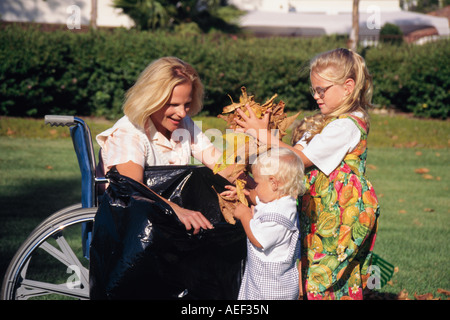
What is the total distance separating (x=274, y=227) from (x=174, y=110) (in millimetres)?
912

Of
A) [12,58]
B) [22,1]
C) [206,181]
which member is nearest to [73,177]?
[12,58]

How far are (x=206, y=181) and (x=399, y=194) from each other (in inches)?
211

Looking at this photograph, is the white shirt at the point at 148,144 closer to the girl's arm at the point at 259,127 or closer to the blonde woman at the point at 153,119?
the blonde woman at the point at 153,119

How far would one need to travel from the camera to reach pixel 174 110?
118 inches

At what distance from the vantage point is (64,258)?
313 centimetres

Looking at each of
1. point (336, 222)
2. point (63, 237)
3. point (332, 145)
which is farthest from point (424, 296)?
point (63, 237)

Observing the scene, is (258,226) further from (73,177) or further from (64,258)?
(73,177)

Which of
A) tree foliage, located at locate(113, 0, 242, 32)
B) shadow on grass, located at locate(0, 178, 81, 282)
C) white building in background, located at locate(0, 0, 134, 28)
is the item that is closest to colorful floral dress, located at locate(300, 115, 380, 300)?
shadow on grass, located at locate(0, 178, 81, 282)

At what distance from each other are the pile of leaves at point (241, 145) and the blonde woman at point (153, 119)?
38cm

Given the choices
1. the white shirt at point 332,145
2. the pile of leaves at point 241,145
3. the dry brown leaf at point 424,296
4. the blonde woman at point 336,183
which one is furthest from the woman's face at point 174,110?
the dry brown leaf at point 424,296

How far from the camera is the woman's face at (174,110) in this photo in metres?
2.96

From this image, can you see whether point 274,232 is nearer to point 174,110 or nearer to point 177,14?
point 174,110

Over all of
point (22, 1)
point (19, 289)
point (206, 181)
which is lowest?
point (19, 289)

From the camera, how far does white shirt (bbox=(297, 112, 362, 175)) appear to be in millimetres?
2721
